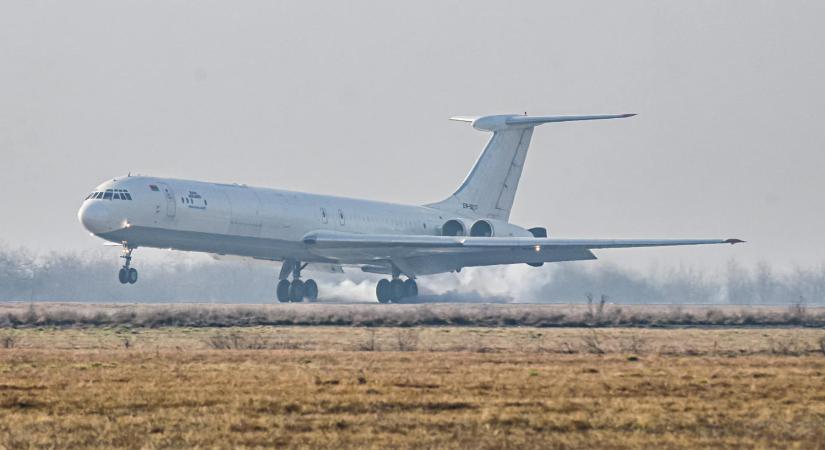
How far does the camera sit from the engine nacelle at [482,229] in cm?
6750

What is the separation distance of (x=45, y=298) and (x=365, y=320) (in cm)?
3069

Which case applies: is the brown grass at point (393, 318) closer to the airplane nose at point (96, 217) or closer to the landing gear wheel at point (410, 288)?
the airplane nose at point (96, 217)

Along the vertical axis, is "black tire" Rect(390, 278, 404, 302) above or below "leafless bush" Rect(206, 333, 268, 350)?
above

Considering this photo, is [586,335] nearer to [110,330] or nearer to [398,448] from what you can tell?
[110,330]

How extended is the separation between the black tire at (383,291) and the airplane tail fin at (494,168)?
7952 millimetres

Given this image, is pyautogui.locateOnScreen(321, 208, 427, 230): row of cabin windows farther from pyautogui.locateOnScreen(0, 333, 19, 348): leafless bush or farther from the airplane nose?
pyautogui.locateOnScreen(0, 333, 19, 348): leafless bush

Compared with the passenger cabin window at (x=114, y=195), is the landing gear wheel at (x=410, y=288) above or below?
below

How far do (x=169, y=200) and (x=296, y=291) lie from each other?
33.0 feet

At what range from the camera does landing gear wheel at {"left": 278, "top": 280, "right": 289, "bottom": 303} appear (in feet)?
206

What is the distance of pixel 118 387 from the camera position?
70.4 feet

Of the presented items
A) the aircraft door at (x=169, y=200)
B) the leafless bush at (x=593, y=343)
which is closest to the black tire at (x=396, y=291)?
the aircraft door at (x=169, y=200)

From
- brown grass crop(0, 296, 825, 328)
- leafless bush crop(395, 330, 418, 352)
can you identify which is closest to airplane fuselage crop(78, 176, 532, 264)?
brown grass crop(0, 296, 825, 328)

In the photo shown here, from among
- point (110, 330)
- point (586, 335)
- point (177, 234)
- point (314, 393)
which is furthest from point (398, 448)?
point (177, 234)

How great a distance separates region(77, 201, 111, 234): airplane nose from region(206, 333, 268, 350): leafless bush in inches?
732
